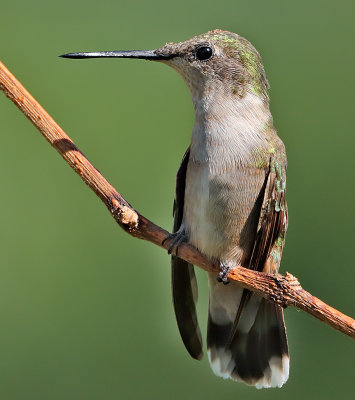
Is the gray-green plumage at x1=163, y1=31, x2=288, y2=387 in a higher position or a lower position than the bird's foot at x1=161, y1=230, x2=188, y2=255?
higher

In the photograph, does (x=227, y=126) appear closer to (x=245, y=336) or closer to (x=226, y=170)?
(x=226, y=170)

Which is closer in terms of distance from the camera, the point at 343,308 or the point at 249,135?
the point at 343,308

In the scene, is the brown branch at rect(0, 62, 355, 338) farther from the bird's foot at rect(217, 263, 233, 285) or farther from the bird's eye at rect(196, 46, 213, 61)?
the bird's eye at rect(196, 46, 213, 61)

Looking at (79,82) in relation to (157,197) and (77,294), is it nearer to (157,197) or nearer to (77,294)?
(157,197)

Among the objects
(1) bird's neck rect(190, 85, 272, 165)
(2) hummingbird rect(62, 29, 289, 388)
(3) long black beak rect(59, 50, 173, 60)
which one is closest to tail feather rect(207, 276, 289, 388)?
(2) hummingbird rect(62, 29, 289, 388)

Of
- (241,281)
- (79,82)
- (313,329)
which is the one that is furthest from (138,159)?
(313,329)

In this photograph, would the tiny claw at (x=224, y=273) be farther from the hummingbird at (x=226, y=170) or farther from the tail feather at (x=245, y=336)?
the tail feather at (x=245, y=336)

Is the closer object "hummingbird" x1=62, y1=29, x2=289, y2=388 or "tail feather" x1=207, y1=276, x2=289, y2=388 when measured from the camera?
"hummingbird" x1=62, y1=29, x2=289, y2=388
